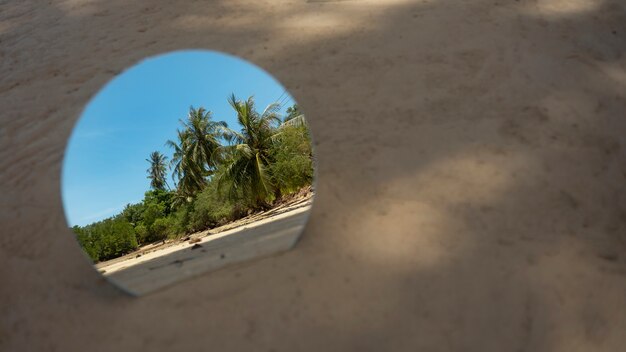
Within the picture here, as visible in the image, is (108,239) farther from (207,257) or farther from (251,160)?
(207,257)

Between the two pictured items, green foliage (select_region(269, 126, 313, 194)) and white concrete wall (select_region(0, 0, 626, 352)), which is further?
green foliage (select_region(269, 126, 313, 194))

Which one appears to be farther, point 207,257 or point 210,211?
point 210,211

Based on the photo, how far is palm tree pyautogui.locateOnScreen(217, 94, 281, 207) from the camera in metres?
17.0

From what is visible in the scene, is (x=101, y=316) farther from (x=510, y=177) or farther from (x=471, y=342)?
(x=510, y=177)

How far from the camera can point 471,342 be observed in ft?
6.43

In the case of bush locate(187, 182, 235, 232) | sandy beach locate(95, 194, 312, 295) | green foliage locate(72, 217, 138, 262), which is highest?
sandy beach locate(95, 194, 312, 295)

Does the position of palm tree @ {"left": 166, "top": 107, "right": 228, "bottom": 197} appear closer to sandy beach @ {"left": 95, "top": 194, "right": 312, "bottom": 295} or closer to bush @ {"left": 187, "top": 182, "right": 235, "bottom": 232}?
bush @ {"left": 187, "top": 182, "right": 235, "bottom": 232}

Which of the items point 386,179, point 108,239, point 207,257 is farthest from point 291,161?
point 386,179

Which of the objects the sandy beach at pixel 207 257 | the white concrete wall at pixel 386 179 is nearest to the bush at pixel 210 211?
the sandy beach at pixel 207 257

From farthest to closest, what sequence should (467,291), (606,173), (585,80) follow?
(585,80), (606,173), (467,291)

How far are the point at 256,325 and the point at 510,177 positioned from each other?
5.77ft

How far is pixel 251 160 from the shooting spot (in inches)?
683

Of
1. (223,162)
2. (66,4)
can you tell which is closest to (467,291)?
(66,4)

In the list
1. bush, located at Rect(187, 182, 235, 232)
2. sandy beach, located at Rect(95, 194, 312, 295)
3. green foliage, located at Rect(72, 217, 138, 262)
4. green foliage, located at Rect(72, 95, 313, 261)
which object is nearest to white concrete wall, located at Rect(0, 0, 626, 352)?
sandy beach, located at Rect(95, 194, 312, 295)
